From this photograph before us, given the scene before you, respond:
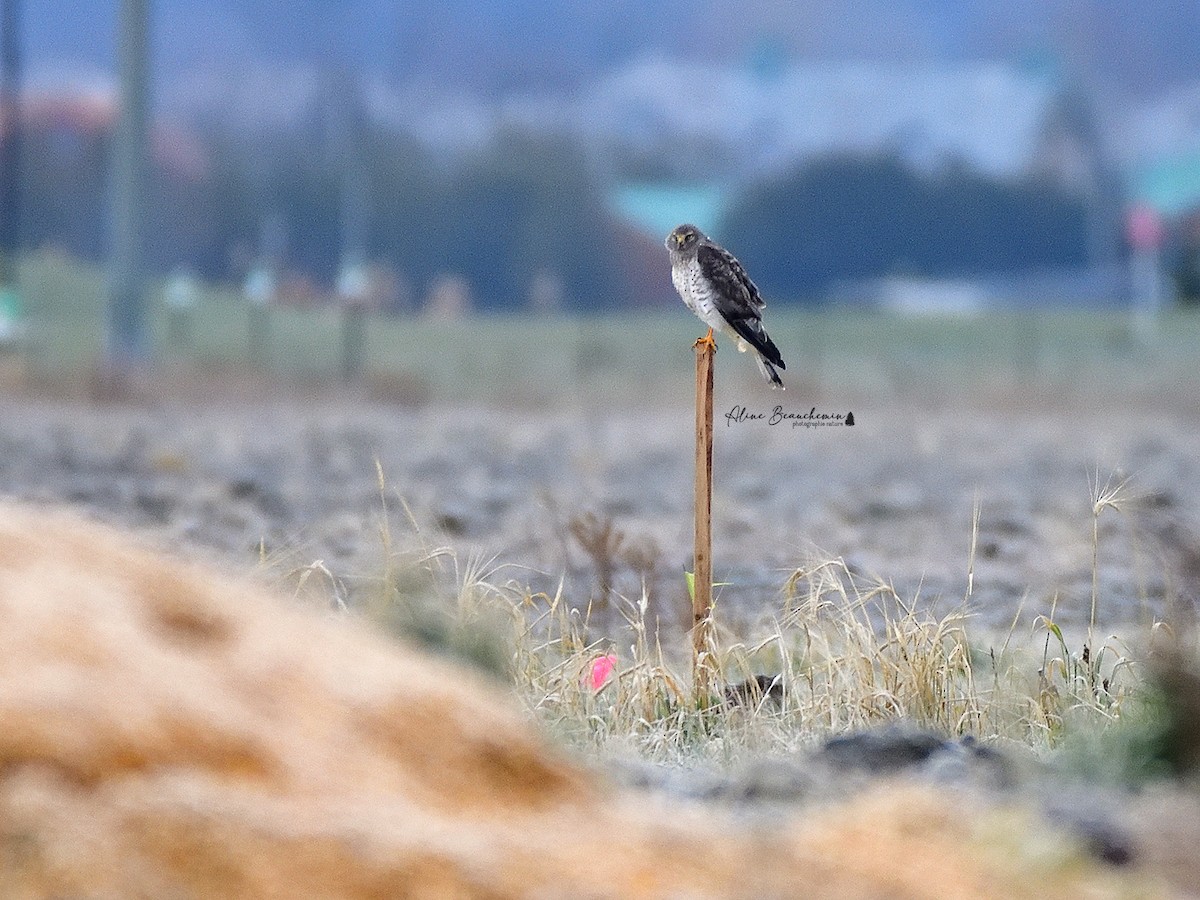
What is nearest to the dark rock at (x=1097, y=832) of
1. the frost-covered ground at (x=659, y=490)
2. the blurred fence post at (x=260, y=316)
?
the frost-covered ground at (x=659, y=490)

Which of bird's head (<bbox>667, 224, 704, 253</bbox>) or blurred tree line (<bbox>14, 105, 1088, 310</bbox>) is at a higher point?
blurred tree line (<bbox>14, 105, 1088, 310</bbox>)

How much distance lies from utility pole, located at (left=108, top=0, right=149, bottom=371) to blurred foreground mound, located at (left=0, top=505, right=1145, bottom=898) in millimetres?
16648

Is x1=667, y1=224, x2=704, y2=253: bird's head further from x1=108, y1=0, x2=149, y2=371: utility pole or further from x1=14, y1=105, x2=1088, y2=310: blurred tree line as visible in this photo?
x1=14, y1=105, x2=1088, y2=310: blurred tree line

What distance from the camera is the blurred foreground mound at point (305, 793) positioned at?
2607mm

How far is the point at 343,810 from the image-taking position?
8.91 ft

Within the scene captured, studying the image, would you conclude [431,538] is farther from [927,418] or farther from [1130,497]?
[927,418]

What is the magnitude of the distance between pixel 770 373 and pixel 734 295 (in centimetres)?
24

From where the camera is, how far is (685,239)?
5074 mm

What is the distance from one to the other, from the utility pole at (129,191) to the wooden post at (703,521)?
14.9 metres

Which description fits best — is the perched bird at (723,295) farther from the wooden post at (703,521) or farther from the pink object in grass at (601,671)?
the pink object in grass at (601,671)

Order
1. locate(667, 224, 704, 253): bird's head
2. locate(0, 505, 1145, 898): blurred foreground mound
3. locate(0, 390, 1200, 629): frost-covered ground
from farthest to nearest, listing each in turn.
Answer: locate(0, 390, 1200, 629): frost-covered ground
locate(667, 224, 704, 253): bird's head
locate(0, 505, 1145, 898): blurred foreground mound

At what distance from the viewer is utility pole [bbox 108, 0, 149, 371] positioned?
18953 millimetres

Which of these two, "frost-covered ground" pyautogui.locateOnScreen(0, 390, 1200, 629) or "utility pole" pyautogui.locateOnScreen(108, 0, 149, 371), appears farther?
"utility pole" pyautogui.locateOnScreen(108, 0, 149, 371)

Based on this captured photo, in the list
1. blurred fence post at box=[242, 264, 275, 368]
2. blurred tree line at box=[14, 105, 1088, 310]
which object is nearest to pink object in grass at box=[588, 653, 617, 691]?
blurred fence post at box=[242, 264, 275, 368]
